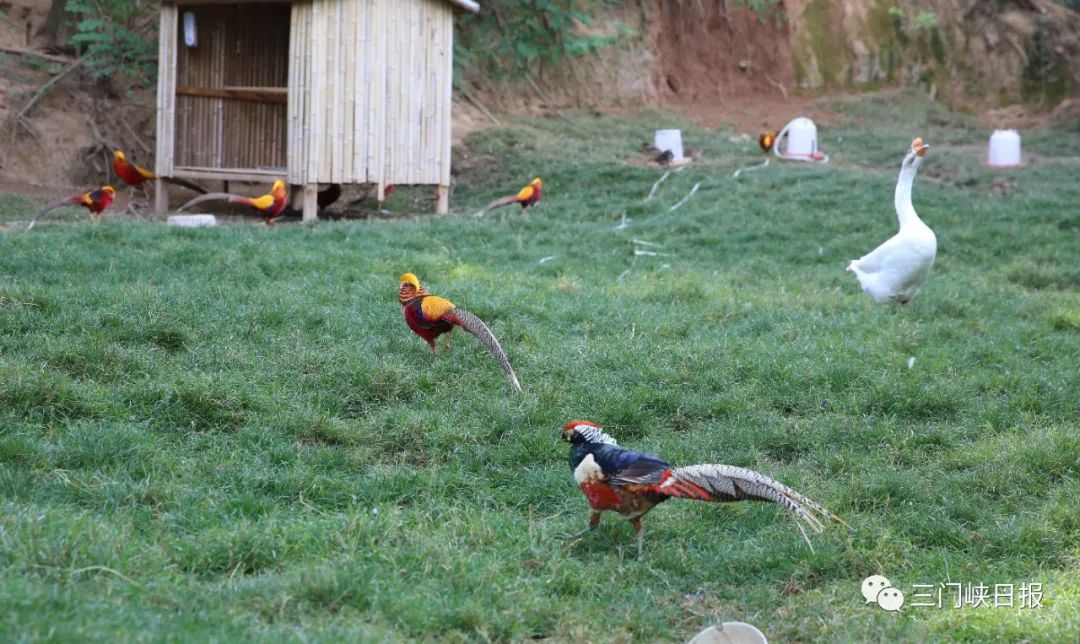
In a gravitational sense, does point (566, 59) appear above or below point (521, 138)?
above

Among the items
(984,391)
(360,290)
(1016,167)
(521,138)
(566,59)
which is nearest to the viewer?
(984,391)

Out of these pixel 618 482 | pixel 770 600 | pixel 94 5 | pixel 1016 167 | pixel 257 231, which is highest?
pixel 94 5

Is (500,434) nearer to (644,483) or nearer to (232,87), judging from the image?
(644,483)

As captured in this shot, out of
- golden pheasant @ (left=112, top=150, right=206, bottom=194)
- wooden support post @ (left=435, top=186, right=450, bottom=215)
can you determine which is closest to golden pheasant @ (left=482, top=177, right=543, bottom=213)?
wooden support post @ (left=435, top=186, right=450, bottom=215)

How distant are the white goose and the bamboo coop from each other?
6446 mm

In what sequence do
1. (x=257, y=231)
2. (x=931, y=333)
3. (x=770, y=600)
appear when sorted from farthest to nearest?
(x=257, y=231) < (x=931, y=333) < (x=770, y=600)

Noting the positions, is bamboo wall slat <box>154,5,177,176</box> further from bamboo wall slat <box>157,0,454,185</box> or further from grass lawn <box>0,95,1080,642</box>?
grass lawn <box>0,95,1080,642</box>

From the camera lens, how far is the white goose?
839cm

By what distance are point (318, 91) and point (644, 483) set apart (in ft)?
30.6

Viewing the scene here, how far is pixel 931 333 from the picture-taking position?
796 cm

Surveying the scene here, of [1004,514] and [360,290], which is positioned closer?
[1004,514]

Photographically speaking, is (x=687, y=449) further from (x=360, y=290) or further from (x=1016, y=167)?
(x=1016, y=167)

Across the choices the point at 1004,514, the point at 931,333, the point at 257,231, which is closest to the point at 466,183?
the point at 257,231

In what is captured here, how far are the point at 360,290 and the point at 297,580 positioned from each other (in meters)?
4.81
